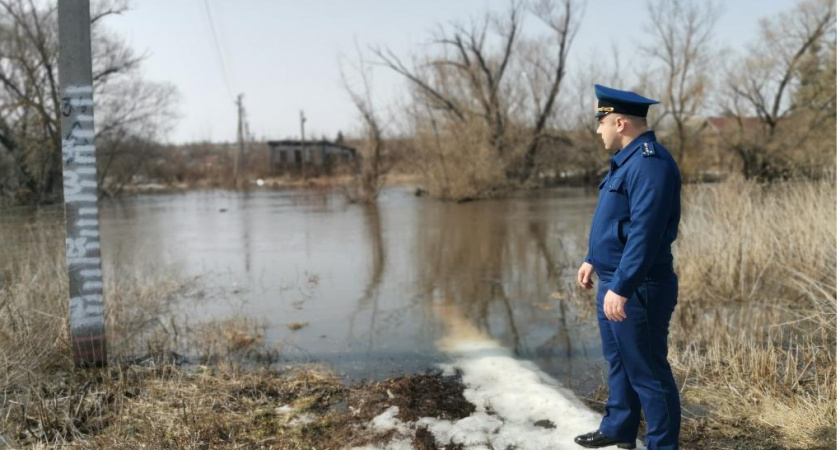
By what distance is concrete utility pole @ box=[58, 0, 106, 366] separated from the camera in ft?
15.2

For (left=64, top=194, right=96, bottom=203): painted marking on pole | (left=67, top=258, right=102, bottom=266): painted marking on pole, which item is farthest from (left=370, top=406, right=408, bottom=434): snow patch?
(left=64, top=194, right=96, bottom=203): painted marking on pole

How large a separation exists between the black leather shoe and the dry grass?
37.6 inches

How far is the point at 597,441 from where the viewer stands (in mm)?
3449

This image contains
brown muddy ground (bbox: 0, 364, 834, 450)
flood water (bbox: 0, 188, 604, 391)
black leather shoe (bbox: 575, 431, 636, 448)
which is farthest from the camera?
flood water (bbox: 0, 188, 604, 391)

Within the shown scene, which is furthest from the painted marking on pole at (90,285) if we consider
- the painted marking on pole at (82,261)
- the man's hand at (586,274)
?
the man's hand at (586,274)

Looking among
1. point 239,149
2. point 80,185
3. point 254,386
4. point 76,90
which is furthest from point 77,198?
point 239,149

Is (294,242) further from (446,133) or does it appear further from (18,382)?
(446,133)

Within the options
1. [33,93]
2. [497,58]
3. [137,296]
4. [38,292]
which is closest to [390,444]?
[38,292]

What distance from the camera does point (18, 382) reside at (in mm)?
4051

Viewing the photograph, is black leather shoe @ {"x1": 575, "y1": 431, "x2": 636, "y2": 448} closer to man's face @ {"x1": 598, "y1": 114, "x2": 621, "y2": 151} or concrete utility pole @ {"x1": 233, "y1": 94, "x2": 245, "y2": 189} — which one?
man's face @ {"x1": 598, "y1": 114, "x2": 621, "y2": 151}

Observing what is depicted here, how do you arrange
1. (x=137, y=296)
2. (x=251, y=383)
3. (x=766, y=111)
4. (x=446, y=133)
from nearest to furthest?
(x=251, y=383) < (x=137, y=296) < (x=446, y=133) < (x=766, y=111)

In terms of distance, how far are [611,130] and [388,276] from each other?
6858mm

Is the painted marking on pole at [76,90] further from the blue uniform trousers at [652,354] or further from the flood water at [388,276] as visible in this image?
the blue uniform trousers at [652,354]

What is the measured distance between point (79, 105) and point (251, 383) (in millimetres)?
2294
